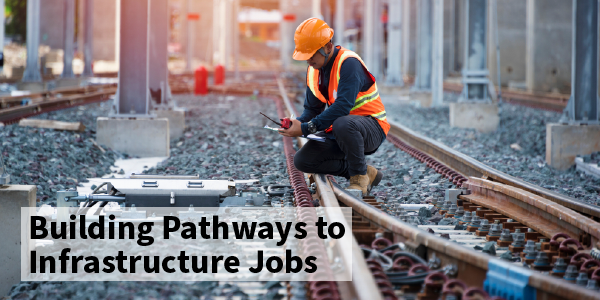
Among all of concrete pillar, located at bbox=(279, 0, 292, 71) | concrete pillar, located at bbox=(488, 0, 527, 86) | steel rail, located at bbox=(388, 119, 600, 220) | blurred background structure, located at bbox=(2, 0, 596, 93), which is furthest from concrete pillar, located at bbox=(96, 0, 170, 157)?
concrete pillar, located at bbox=(279, 0, 292, 71)

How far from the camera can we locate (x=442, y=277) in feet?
11.2

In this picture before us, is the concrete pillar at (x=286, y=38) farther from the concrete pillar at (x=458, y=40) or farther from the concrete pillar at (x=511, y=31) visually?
the concrete pillar at (x=511, y=31)

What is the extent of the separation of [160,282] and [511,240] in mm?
2377

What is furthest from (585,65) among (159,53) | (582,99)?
(159,53)

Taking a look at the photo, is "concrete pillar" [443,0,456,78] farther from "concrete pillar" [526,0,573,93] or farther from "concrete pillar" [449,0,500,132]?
"concrete pillar" [449,0,500,132]

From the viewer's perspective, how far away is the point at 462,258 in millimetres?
3607

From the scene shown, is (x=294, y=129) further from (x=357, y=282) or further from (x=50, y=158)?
(x=50, y=158)

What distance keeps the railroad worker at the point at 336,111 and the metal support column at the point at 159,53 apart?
6.80 m

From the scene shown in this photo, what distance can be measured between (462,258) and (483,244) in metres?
0.95

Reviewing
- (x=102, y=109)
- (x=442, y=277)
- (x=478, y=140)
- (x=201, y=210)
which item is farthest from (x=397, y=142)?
(x=102, y=109)

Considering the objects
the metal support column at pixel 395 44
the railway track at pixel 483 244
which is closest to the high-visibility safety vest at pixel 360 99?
the railway track at pixel 483 244

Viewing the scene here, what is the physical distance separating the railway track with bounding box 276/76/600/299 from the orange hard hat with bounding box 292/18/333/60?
109 cm

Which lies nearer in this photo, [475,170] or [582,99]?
[475,170]

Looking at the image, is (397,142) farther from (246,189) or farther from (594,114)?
(246,189)
